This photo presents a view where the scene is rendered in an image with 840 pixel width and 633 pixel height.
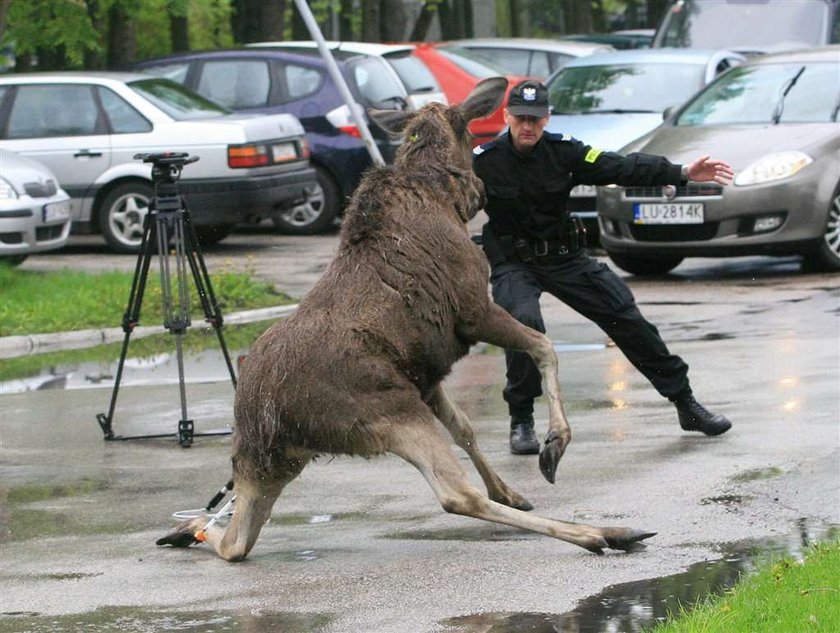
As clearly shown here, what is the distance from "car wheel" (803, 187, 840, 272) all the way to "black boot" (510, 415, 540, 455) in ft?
22.1

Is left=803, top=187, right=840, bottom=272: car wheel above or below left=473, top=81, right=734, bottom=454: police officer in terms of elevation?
below

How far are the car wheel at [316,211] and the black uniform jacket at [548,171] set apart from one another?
10929 millimetres

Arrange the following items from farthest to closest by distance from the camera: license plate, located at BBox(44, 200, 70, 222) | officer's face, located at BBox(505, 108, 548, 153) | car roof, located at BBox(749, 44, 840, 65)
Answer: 1. car roof, located at BBox(749, 44, 840, 65)
2. license plate, located at BBox(44, 200, 70, 222)
3. officer's face, located at BBox(505, 108, 548, 153)

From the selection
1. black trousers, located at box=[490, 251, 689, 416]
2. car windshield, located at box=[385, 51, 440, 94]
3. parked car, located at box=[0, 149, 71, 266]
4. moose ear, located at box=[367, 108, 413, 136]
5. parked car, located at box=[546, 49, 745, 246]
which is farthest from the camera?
car windshield, located at box=[385, 51, 440, 94]

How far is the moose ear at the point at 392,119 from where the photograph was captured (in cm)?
714

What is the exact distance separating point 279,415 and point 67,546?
1.34m

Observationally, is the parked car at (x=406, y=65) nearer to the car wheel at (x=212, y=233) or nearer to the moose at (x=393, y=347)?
the car wheel at (x=212, y=233)

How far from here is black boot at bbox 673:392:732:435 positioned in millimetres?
8812

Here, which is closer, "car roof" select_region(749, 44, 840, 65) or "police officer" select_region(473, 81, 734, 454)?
"police officer" select_region(473, 81, 734, 454)

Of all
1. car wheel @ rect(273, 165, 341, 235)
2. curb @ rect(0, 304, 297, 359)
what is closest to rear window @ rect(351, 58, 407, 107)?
car wheel @ rect(273, 165, 341, 235)

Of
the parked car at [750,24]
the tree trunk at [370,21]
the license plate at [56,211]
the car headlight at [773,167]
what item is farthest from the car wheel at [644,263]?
→ the tree trunk at [370,21]

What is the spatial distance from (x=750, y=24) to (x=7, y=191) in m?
11.9

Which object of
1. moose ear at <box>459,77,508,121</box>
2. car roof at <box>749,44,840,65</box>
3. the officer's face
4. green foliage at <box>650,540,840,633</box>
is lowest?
green foliage at <box>650,540,840,633</box>

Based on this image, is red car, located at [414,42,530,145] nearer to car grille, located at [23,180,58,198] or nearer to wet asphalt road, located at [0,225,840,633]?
car grille, located at [23,180,58,198]
